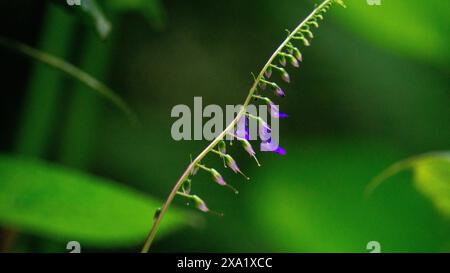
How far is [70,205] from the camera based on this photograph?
0.69 metres

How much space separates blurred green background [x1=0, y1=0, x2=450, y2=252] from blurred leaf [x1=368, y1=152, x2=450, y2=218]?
0.19m

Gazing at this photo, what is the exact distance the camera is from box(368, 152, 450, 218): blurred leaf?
548mm

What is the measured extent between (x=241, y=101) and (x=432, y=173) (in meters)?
0.42

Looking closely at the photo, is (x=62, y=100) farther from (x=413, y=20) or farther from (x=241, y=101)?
(x=413, y=20)

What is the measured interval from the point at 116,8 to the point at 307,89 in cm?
39

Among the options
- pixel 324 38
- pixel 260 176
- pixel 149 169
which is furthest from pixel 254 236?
pixel 324 38

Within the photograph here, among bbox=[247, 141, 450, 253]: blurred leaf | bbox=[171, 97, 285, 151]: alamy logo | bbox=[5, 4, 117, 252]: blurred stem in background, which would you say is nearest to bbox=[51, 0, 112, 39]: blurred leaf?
bbox=[171, 97, 285, 151]: alamy logo

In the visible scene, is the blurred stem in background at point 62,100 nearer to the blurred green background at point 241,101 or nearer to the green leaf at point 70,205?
the blurred green background at point 241,101

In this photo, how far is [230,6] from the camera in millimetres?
1097

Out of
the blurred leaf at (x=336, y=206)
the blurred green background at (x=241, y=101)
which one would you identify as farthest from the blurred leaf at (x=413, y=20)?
the blurred leaf at (x=336, y=206)

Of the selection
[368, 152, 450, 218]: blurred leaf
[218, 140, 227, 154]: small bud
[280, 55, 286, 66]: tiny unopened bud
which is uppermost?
[280, 55, 286, 66]: tiny unopened bud

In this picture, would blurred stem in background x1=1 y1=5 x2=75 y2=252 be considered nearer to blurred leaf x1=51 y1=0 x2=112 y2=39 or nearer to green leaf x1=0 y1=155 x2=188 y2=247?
green leaf x1=0 y1=155 x2=188 y2=247

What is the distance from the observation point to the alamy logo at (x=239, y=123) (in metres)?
0.46

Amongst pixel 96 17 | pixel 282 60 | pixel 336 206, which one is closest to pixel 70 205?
pixel 96 17
